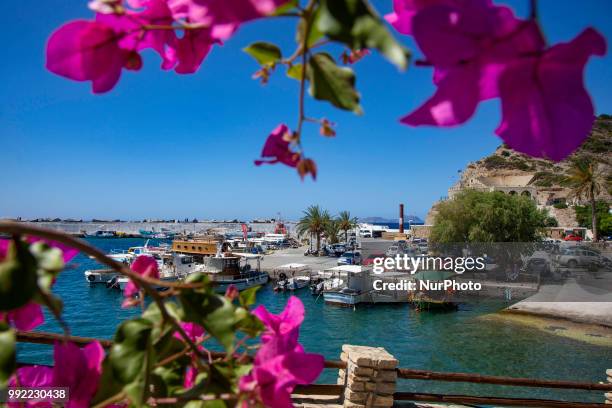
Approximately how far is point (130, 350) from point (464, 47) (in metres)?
0.30

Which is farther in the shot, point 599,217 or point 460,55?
point 599,217

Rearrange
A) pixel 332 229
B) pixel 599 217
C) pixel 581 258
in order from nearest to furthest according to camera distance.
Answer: pixel 581 258 < pixel 599 217 < pixel 332 229

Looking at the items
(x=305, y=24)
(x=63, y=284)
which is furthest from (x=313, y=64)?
(x=63, y=284)

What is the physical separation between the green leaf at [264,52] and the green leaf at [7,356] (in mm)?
266

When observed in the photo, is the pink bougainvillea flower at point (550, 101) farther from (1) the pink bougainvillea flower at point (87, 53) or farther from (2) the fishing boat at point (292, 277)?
(2) the fishing boat at point (292, 277)

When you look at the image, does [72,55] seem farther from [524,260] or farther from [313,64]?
[524,260]

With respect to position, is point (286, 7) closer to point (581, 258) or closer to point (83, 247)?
point (83, 247)

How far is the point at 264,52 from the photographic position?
34 centimetres

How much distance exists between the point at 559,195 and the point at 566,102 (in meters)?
48.1

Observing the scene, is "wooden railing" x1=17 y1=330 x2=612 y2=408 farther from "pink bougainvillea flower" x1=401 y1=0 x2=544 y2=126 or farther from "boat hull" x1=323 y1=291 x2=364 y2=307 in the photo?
"boat hull" x1=323 y1=291 x2=364 y2=307

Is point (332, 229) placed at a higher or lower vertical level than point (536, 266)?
higher

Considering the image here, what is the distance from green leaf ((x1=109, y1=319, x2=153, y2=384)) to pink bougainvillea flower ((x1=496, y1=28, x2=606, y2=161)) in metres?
0.29

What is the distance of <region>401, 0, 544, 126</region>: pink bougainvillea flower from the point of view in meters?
0.20

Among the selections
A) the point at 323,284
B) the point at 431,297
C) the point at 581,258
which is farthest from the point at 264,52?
the point at 581,258
